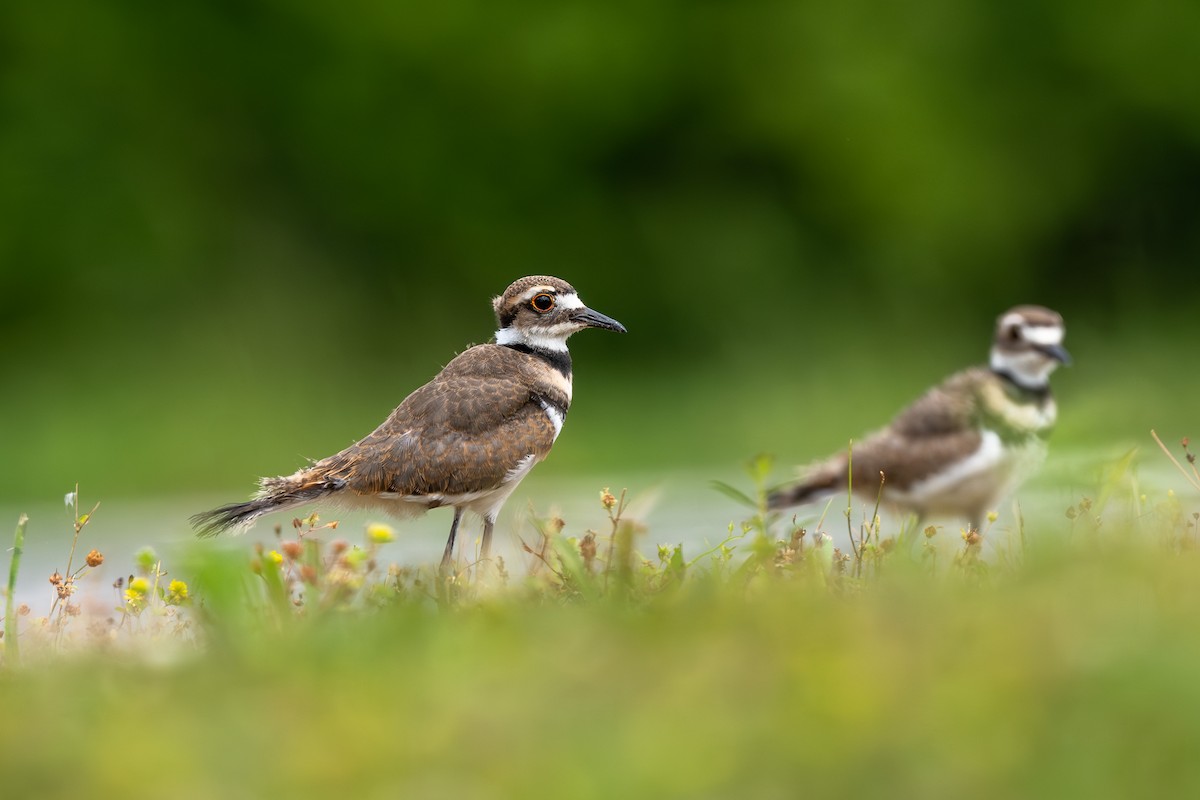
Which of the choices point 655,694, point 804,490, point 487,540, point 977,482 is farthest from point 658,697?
point 804,490

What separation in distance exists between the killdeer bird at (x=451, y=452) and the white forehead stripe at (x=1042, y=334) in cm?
316

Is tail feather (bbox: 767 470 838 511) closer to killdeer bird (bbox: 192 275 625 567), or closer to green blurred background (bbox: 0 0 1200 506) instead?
killdeer bird (bbox: 192 275 625 567)

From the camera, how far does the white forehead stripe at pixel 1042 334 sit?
34.4 feet

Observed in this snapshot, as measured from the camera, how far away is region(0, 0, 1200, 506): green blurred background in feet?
63.7

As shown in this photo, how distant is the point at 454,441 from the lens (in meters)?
7.89

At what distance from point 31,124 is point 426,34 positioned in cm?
430

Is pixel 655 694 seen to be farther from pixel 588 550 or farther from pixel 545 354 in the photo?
pixel 545 354

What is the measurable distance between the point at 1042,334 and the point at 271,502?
488cm

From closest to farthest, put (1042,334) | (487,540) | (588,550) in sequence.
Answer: (588,550) < (487,540) < (1042,334)

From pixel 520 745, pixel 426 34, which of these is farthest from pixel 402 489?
pixel 426 34

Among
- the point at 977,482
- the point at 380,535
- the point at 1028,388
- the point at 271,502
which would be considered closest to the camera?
the point at 380,535

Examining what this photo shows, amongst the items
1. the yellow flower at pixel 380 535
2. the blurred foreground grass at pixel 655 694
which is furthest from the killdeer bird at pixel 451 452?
the blurred foreground grass at pixel 655 694

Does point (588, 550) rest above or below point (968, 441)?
below

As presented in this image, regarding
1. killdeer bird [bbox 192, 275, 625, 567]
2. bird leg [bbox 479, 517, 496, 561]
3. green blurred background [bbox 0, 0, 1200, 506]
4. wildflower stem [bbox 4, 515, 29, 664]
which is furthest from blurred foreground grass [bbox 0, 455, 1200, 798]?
green blurred background [bbox 0, 0, 1200, 506]
